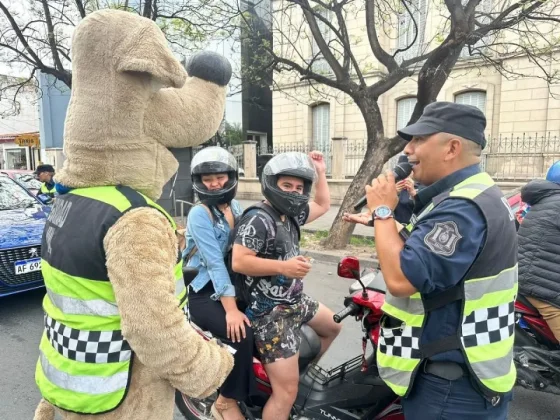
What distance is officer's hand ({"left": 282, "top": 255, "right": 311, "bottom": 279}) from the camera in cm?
199

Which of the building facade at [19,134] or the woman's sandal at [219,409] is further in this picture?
the building facade at [19,134]

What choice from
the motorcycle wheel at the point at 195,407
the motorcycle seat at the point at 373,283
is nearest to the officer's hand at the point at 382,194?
the motorcycle seat at the point at 373,283

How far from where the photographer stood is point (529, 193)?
2973mm

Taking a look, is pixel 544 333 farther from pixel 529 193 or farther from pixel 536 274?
pixel 529 193

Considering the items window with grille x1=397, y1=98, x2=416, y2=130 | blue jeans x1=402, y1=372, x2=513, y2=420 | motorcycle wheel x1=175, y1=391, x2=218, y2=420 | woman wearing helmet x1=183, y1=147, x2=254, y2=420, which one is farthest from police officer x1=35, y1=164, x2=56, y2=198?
window with grille x1=397, y1=98, x2=416, y2=130

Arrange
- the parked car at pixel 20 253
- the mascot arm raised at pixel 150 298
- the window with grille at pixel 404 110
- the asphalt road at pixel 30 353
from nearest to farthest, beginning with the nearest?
the mascot arm raised at pixel 150 298 → the asphalt road at pixel 30 353 → the parked car at pixel 20 253 → the window with grille at pixel 404 110

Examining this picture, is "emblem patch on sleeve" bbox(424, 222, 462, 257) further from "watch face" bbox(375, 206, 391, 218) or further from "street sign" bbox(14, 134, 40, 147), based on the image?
"street sign" bbox(14, 134, 40, 147)

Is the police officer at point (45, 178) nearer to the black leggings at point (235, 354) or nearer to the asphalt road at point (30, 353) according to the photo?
the asphalt road at point (30, 353)

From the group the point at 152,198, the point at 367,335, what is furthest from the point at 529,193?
the point at 152,198

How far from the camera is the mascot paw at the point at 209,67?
1.63m

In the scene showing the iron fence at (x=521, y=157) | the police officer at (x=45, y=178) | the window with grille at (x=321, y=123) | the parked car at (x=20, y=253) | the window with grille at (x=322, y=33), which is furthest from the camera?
the window with grille at (x=321, y=123)

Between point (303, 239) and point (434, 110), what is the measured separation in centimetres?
722

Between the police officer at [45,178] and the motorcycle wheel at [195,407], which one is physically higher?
the police officer at [45,178]

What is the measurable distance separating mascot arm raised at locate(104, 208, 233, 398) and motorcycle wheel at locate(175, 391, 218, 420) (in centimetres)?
129
